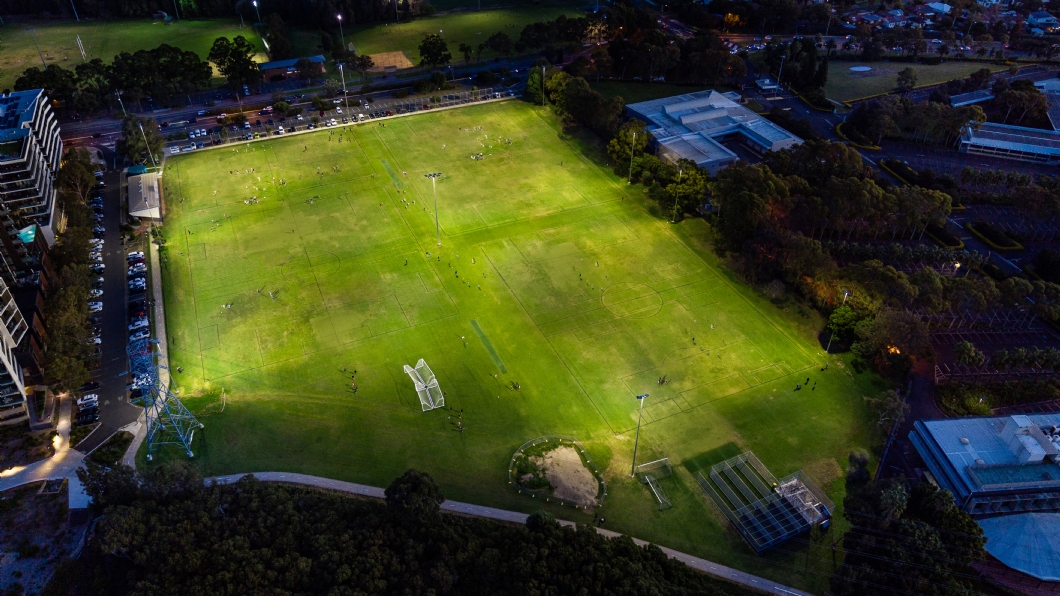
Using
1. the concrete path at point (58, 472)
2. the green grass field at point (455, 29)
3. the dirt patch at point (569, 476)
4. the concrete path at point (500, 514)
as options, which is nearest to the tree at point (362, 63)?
the green grass field at point (455, 29)

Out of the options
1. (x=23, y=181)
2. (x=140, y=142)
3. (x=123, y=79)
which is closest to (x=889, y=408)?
(x=23, y=181)

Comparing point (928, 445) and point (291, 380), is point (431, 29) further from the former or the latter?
point (928, 445)

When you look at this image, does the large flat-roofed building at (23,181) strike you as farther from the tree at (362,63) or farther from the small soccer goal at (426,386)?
the tree at (362,63)

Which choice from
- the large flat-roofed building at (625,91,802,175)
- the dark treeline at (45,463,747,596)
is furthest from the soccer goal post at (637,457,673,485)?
the large flat-roofed building at (625,91,802,175)

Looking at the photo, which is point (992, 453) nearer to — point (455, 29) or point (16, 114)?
point (16, 114)

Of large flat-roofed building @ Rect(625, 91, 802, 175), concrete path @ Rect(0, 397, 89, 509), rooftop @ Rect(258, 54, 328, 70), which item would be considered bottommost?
concrete path @ Rect(0, 397, 89, 509)

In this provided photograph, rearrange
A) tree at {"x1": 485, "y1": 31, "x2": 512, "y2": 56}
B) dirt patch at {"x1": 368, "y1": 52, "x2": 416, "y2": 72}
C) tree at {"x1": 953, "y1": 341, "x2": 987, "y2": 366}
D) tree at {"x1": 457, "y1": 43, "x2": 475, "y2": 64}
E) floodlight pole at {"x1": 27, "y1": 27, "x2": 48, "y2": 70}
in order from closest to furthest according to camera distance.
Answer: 1. tree at {"x1": 953, "y1": 341, "x2": 987, "y2": 366}
2. tree at {"x1": 457, "y1": 43, "x2": 475, "y2": 64}
3. tree at {"x1": 485, "y1": 31, "x2": 512, "y2": 56}
4. floodlight pole at {"x1": 27, "y1": 27, "x2": 48, "y2": 70}
5. dirt patch at {"x1": 368, "y1": 52, "x2": 416, "y2": 72}

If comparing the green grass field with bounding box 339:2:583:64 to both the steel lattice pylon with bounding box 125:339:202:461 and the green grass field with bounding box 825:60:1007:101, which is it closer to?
the green grass field with bounding box 825:60:1007:101
